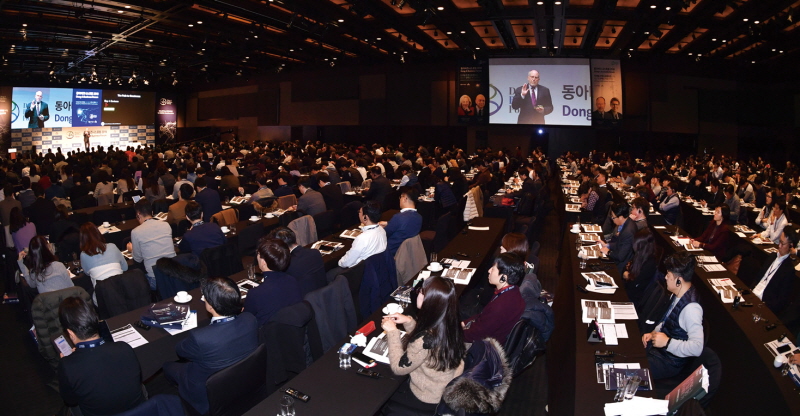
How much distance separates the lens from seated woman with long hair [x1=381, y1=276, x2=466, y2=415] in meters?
3.15

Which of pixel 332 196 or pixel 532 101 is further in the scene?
pixel 532 101

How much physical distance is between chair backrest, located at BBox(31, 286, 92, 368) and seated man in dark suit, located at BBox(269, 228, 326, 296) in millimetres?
1705

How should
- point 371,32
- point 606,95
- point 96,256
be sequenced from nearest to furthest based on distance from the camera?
point 96,256, point 371,32, point 606,95

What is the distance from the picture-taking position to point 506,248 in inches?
195

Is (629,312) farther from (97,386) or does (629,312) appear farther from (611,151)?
(611,151)

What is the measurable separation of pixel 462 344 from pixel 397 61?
2126 cm

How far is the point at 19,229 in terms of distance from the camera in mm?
6836

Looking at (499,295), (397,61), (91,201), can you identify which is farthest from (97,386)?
(397,61)

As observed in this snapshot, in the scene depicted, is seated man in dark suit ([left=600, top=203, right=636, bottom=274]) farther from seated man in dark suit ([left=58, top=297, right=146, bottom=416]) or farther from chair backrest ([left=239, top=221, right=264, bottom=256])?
seated man in dark suit ([left=58, top=297, right=146, bottom=416])

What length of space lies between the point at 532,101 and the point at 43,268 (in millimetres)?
18466

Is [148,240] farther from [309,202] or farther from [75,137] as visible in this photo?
[75,137]

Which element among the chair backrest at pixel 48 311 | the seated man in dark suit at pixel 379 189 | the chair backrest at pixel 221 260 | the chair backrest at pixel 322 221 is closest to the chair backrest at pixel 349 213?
the seated man in dark suit at pixel 379 189

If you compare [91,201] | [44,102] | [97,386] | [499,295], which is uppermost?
[44,102]

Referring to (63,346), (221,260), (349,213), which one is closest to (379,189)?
(349,213)
